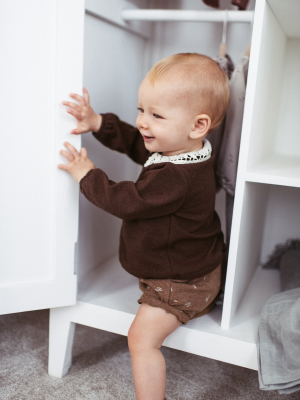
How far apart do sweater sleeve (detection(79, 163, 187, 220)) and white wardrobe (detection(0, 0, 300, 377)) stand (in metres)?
0.10

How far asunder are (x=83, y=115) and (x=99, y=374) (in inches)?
23.4

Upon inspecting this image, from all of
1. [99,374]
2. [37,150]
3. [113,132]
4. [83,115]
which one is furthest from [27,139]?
[99,374]

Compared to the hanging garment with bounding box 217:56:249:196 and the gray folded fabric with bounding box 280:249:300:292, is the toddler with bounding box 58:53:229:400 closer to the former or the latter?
the hanging garment with bounding box 217:56:249:196

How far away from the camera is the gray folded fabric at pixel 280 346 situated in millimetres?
688

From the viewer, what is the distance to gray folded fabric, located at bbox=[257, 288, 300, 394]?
27.1 inches

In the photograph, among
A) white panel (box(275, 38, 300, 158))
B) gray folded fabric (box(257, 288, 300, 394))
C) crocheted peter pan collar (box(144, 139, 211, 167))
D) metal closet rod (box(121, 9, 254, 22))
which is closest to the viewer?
gray folded fabric (box(257, 288, 300, 394))

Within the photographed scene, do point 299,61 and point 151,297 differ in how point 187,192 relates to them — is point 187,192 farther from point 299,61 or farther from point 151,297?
point 299,61

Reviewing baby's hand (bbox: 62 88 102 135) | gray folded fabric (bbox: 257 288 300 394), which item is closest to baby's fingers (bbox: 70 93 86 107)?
baby's hand (bbox: 62 88 102 135)

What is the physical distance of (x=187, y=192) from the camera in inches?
30.1

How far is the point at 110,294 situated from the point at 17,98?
0.49 meters

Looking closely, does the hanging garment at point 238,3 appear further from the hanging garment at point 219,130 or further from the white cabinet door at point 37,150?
the white cabinet door at point 37,150

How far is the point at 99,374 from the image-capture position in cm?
93

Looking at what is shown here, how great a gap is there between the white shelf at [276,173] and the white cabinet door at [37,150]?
1.17 feet

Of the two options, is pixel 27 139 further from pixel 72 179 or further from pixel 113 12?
pixel 113 12
